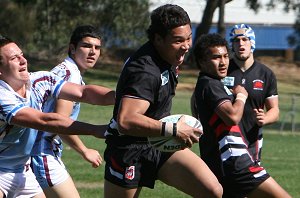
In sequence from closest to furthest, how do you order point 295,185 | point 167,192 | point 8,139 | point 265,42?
point 8,139, point 167,192, point 295,185, point 265,42

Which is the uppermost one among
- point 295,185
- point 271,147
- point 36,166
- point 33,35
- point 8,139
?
point 8,139

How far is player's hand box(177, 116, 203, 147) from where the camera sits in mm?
6164

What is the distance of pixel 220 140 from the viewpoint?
7.41m

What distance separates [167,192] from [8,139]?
4.89 metres

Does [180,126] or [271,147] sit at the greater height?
[180,126]

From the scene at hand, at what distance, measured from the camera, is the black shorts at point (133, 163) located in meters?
6.57

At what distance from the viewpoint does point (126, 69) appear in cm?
630

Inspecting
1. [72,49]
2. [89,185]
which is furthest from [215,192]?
[89,185]

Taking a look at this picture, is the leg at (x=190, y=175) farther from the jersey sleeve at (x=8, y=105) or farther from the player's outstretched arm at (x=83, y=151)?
the jersey sleeve at (x=8, y=105)

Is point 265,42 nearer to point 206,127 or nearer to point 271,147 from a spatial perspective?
point 271,147

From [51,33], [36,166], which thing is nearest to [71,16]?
[51,33]

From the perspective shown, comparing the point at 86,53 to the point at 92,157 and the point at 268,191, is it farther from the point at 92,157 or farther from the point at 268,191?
the point at 268,191

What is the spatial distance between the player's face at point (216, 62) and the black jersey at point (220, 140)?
7 centimetres

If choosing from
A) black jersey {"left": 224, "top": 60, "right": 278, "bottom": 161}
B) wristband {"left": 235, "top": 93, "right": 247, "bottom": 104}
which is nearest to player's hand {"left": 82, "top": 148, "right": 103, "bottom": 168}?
wristband {"left": 235, "top": 93, "right": 247, "bottom": 104}
